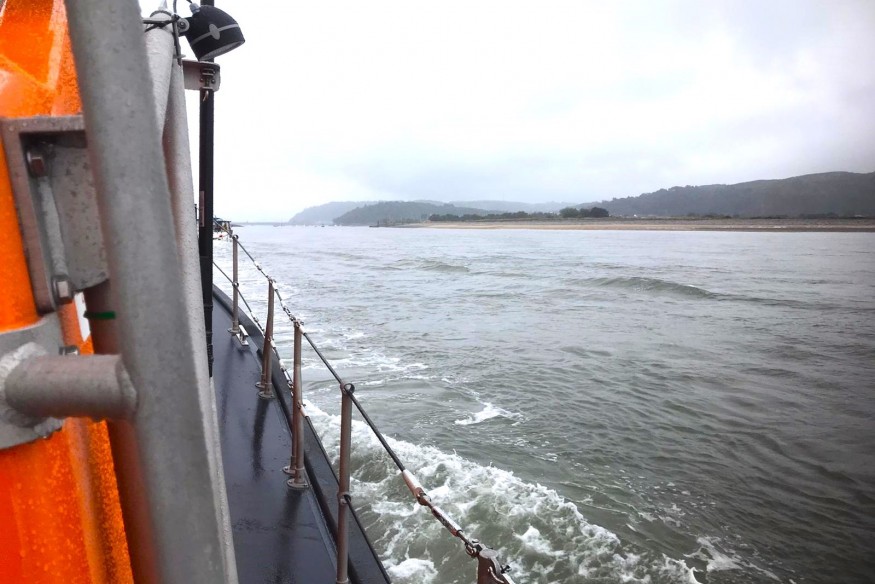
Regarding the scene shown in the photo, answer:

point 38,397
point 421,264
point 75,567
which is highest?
point 38,397

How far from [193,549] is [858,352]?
61.2 feet

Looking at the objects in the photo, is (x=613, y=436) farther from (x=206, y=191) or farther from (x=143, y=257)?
(x=143, y=257)

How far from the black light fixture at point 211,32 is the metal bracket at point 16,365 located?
211 centimetres


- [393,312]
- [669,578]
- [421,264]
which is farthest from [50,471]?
[421,264]

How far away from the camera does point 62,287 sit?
713mm

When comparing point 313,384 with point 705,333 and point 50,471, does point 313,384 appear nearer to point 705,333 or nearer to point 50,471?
point 50,471

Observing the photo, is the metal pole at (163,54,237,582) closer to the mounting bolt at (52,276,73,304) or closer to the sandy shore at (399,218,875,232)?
the mounting bolt at (52,276,73,304)

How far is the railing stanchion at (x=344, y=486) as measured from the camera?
2.42 meters

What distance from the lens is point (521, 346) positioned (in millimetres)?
14289

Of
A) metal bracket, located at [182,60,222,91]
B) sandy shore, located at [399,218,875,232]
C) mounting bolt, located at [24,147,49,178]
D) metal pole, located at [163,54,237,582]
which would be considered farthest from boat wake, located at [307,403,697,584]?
sandy shore, located at [399,218,875,232]

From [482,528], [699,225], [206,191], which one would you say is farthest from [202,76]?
[699,225]

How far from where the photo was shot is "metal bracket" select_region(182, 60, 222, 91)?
2.73m

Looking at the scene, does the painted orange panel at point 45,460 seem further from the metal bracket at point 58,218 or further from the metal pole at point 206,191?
the metal pole at point 206,191

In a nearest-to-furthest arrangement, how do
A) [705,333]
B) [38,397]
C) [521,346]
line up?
[38,397] → [521,346] → [705,333]
